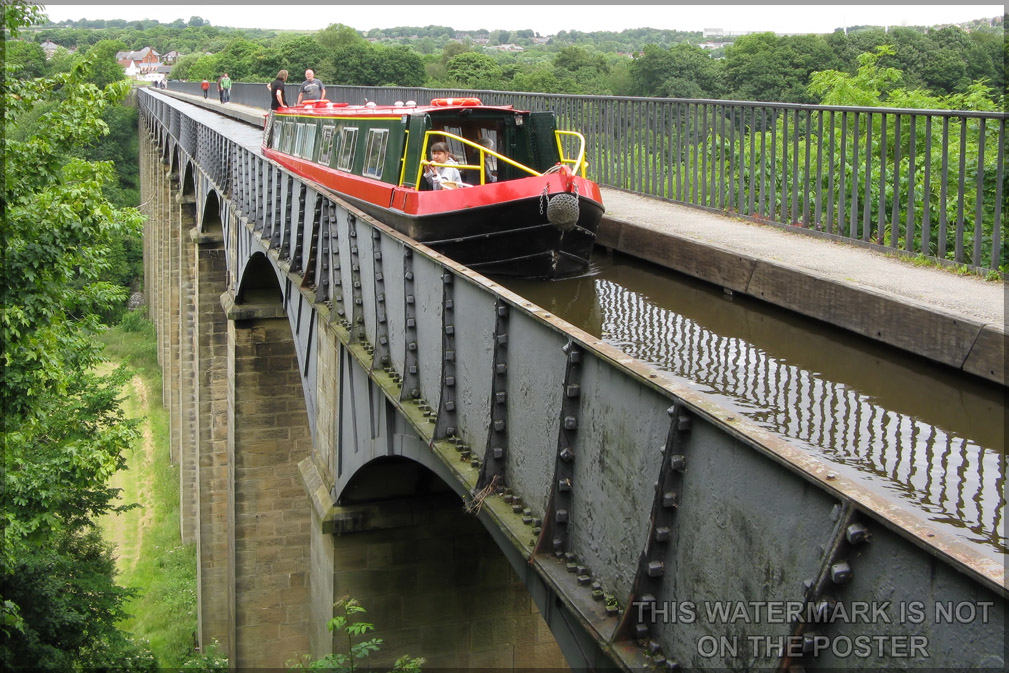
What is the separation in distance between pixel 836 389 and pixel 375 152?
6.81 m

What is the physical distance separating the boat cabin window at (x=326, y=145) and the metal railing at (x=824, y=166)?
3.53m

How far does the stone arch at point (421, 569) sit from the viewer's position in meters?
10.7

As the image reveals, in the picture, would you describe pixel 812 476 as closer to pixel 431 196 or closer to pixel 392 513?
pixel 431 196

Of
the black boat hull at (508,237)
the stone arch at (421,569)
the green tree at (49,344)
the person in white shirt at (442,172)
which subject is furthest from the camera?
the green tree at (49,344)

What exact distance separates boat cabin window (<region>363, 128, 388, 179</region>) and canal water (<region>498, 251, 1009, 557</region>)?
10.0 feet

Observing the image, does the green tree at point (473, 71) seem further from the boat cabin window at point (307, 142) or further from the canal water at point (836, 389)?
the canal water at point (836, 389)

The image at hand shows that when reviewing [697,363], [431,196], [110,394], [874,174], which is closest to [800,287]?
[697,363]

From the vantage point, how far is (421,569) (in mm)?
11125

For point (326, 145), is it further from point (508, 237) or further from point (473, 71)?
point (473, 71)

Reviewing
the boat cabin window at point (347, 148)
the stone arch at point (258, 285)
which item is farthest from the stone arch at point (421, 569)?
the stone arch at point (258, 285)

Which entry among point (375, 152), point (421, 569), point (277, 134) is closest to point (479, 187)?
point (375, 152)

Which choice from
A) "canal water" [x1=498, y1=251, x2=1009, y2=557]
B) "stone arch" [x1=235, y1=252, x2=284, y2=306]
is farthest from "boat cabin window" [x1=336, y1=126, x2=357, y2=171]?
"stone arch" [x1=235, y1=252, x2=284, y2=306]

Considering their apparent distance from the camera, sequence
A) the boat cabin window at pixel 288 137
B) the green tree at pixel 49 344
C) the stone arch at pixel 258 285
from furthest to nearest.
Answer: the stone arch at pixel 258 285, the boat cabin window at pixel 288 137, the green tree at pixel 49 344

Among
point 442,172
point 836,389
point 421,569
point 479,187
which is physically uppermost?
point 442,172
